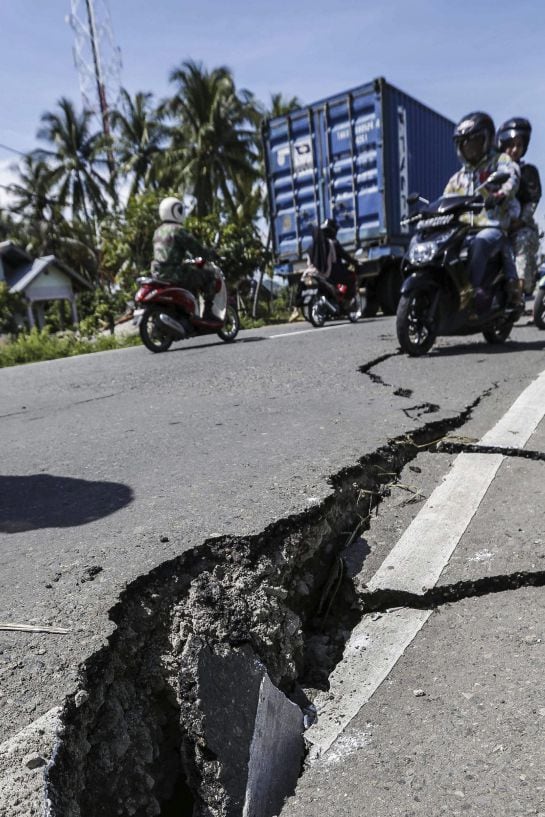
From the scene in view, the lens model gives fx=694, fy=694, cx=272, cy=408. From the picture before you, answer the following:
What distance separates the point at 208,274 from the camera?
852cm

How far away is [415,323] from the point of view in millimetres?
5688

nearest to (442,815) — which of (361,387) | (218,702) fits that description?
(218,702)

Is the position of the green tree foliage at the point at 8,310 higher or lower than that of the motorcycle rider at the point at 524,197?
lower

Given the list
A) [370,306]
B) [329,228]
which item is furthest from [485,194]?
[370,306]

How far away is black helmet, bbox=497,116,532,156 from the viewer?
23.9 ft

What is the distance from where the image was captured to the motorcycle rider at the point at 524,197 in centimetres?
689

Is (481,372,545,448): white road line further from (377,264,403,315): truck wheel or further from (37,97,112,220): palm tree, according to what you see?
(37,97,112,220): palm tree

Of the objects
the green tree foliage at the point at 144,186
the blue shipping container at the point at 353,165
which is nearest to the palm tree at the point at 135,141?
the green tree foliage at the point at 144,186

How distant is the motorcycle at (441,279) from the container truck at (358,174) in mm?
5527

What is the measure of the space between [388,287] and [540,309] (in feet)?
15.3

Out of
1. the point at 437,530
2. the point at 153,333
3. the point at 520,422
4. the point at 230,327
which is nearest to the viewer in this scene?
the point at 437,530

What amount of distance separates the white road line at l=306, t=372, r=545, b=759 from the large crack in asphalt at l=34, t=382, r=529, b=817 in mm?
54

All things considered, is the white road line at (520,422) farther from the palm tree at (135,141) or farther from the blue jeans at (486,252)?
the palm tree at (135,141)

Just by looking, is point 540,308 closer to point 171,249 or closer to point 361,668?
point 171,249
